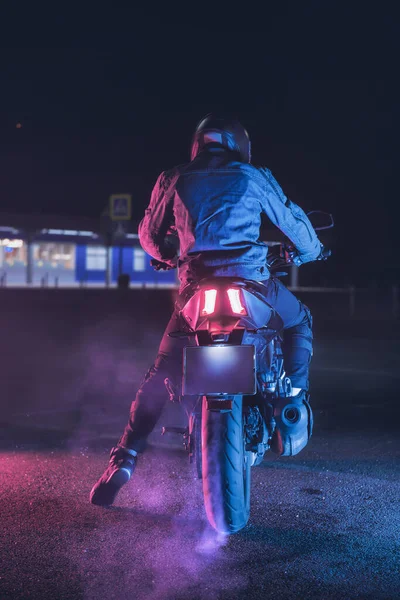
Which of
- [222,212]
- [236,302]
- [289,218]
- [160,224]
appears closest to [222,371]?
[236,302]

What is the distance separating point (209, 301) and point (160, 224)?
0.86 metres

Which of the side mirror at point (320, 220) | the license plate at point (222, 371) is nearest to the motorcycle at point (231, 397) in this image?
the license plate at point (222, 371)

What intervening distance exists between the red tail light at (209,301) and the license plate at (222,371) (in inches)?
7.6

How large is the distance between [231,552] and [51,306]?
22.0 m

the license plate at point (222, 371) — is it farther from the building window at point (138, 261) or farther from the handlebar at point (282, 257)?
the building window at point (138, 261)

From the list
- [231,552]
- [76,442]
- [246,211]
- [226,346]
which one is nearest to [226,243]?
[246,211]

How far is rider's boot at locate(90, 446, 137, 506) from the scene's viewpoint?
4.54 m

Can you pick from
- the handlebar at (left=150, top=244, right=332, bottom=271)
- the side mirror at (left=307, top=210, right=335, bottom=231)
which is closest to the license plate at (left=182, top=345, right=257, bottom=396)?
the handlebar at (left=150, top=244, right=332, bottom=271)

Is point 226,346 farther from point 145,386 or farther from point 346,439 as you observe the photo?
point 346,439

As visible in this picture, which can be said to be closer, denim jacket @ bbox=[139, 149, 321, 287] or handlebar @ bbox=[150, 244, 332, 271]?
denim jacket @ bbox=[139, 149, 321, 287]

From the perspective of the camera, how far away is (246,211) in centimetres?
413

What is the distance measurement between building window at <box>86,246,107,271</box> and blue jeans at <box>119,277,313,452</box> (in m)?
48.9

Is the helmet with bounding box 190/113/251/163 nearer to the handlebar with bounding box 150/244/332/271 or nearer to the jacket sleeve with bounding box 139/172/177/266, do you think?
the jacket sleeve with bounding box 139/172/177/266

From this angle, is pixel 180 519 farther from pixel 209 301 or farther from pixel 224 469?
pixel 209 301
